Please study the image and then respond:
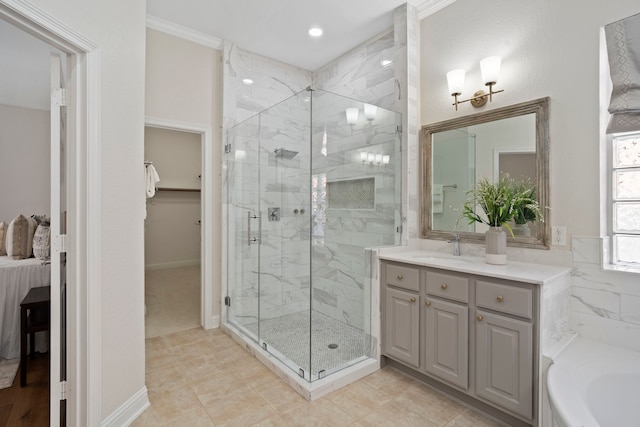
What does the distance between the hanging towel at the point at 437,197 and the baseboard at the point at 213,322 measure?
2534 millimetres

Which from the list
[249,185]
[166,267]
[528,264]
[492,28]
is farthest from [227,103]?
[166,267]

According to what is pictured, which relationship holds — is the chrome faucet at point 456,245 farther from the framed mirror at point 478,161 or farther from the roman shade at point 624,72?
the roman shade at point 624,72

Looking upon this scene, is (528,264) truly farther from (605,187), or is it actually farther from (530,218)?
(605,187)

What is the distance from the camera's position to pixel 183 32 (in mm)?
3189

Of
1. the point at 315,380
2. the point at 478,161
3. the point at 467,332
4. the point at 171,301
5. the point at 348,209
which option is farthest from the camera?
the point at 171,301

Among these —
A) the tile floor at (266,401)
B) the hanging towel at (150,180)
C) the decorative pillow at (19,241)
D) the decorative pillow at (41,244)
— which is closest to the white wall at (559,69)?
the tile floor at (266,401)

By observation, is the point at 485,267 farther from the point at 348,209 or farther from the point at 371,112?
the point at 371,112

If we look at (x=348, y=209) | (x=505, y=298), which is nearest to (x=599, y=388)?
(x=505, y=298)

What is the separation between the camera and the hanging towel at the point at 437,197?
8.95 feet

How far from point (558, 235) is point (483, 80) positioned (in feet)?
4.02

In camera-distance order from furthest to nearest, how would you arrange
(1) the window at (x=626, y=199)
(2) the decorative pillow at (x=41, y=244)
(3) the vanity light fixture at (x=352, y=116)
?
(3) the vanity light fixture at (x=352, y=116), (2) the decorative pillow at (x=41, y=244), (1) the window at (x=626, y=199)

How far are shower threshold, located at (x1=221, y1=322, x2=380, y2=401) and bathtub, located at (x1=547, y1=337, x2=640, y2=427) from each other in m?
1.24

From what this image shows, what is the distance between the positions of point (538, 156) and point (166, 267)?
6786 millimetres

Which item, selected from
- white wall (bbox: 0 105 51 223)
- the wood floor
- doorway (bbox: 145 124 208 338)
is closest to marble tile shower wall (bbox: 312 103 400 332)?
the wood floor
